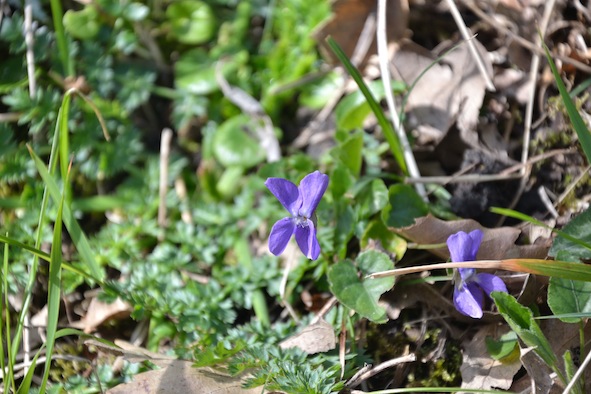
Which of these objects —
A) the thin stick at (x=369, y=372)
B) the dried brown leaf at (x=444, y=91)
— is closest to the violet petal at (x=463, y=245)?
the thin stick at (x=369, y=372)

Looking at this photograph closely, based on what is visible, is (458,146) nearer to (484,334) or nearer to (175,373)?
(484,334)

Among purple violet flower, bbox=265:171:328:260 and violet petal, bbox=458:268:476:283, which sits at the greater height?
purple violet flower, bbox=265:171:328:260

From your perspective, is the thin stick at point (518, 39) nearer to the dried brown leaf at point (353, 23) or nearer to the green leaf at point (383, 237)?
the dried brown leaf at point (353, 23)

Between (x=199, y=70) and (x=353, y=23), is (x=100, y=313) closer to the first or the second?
(x=199, y=70)

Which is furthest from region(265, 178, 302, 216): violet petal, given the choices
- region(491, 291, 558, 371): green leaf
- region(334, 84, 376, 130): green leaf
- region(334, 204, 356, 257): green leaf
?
region(334, 84, 376, 130): green leaf

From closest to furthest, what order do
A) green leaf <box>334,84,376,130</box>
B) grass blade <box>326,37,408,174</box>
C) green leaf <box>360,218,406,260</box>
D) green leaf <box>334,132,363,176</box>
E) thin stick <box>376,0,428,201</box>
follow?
1. grass blade <box>326,37,408,174</box>
2. green leaf <box>360,218,406,260</box>
3. green leaf <box>334,132,363,176</box>
4. thin stick <box>376,0,428,201</box>
5. green leaf <box>334,84,376,130</box>

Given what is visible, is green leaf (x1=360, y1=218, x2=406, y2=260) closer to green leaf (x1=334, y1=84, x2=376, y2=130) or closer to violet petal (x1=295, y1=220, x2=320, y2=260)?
violet petal (x1=295, y1=220, x2=320, y2=260)
